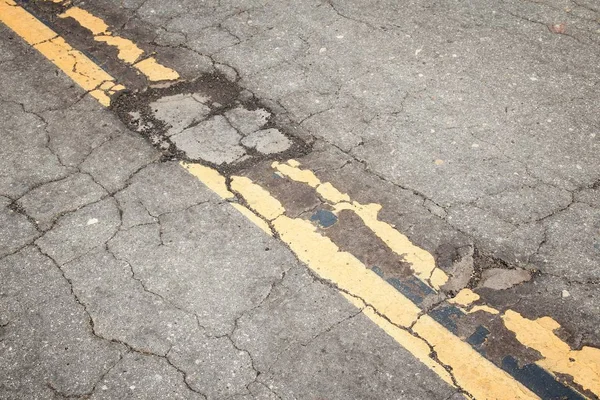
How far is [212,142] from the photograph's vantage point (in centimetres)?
397

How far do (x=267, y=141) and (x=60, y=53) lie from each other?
215 centimetres

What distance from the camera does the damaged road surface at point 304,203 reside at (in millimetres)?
2848

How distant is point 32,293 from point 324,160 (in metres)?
1.92

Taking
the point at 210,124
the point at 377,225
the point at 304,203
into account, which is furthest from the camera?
the point at 210,124

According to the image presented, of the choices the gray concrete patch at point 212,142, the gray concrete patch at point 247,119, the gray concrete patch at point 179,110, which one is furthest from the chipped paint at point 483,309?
the gray concrete patch at point 179,110

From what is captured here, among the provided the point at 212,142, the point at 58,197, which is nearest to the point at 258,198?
the point at 212,142

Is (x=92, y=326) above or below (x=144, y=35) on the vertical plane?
below

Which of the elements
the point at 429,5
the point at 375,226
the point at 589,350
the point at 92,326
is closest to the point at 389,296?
the point at 375,226

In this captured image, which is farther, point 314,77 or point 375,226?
point 314,77

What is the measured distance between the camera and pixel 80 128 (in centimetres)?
412

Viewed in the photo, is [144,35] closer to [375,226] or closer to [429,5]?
[429,5]

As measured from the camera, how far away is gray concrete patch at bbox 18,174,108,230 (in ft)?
11.6

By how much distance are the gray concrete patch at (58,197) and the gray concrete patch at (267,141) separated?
3.36 ft

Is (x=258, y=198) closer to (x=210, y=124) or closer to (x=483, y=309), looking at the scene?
(x=210, y=124)
